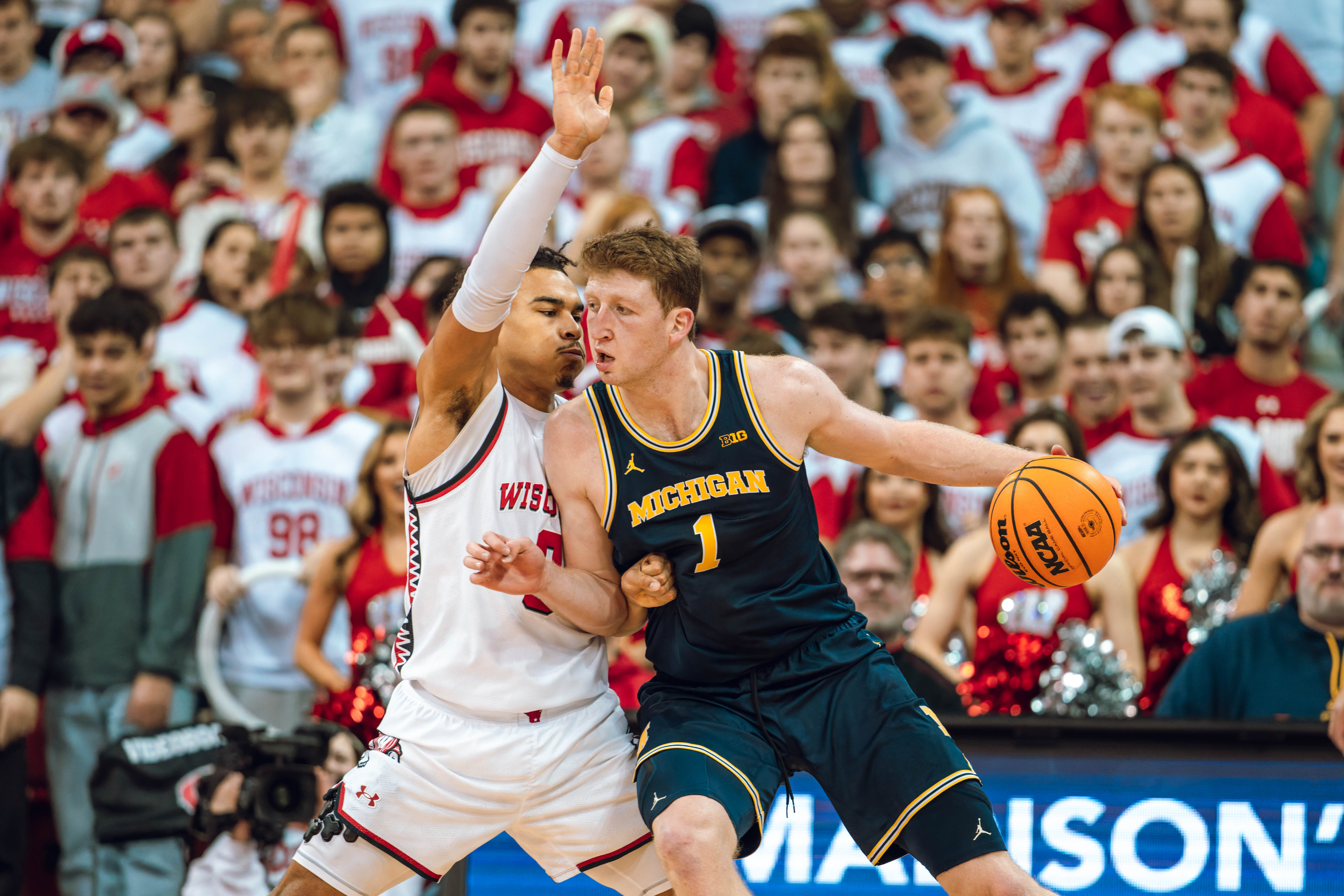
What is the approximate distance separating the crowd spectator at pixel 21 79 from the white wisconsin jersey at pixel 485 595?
27.3 feet

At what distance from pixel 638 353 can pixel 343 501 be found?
3.85 m

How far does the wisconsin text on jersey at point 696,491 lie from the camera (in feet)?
14.4

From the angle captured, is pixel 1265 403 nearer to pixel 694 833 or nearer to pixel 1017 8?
pixel 1017 8

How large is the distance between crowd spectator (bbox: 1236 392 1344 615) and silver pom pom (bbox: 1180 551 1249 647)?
5 centimetres

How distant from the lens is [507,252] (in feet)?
13.6

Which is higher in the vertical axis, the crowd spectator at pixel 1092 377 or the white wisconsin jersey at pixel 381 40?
the white wisconsin jersey at pixel 381 40

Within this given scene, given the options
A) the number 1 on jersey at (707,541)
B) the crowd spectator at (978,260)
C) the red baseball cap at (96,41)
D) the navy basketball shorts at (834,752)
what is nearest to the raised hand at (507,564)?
the number 1 on jersey at (707,541)

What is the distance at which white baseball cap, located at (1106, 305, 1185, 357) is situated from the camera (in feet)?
25.7

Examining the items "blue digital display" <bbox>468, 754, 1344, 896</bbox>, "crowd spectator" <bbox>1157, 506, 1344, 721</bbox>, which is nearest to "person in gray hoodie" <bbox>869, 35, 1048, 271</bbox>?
"crowd spectator" <bbox>1157, 506, 1344, 721</bbox>

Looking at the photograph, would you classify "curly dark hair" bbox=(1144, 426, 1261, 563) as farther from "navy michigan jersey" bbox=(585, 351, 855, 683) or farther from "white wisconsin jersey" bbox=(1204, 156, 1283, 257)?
"navy michigan jersey" bbox=(585, 351, 855, 683)

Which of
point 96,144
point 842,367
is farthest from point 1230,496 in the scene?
point 96,144

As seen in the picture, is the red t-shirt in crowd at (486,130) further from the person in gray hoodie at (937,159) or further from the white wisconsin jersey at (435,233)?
the person in gray hoodie at (937,159)

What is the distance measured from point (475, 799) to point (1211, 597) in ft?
11.7

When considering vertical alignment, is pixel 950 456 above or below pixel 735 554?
above
